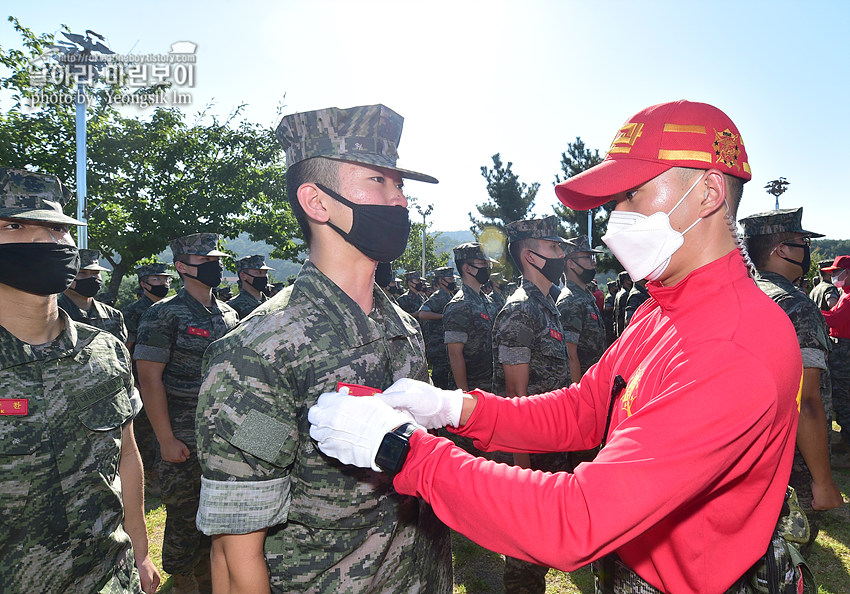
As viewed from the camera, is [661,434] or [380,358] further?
[380,358]

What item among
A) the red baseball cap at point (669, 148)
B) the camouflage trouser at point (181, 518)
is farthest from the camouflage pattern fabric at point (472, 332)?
the red baseball cap at point (669, 148)

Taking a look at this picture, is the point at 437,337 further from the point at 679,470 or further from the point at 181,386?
the point at 679,470

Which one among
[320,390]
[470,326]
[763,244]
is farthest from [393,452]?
[470,326]

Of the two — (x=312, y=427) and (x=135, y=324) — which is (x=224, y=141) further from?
(x=312, y=427)

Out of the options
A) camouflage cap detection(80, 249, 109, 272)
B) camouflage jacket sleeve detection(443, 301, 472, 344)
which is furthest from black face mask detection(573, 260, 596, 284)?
camouflage cap detection(80, 249, 109, 272)

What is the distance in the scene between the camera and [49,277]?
8.22 ft

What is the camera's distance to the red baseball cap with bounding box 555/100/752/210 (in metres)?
1.74

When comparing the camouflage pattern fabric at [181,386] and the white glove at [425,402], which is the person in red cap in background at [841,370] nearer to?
the white glove at [425,402]

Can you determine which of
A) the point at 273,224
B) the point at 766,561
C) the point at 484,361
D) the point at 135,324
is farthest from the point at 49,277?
the point at 273,224

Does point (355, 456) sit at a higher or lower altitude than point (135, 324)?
higher

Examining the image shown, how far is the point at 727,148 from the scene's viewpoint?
177 cm

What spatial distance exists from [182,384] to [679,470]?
15.0ft

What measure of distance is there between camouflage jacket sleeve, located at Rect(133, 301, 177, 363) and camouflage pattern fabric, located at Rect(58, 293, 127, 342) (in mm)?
2335

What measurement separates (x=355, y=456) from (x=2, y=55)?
87.4ft
